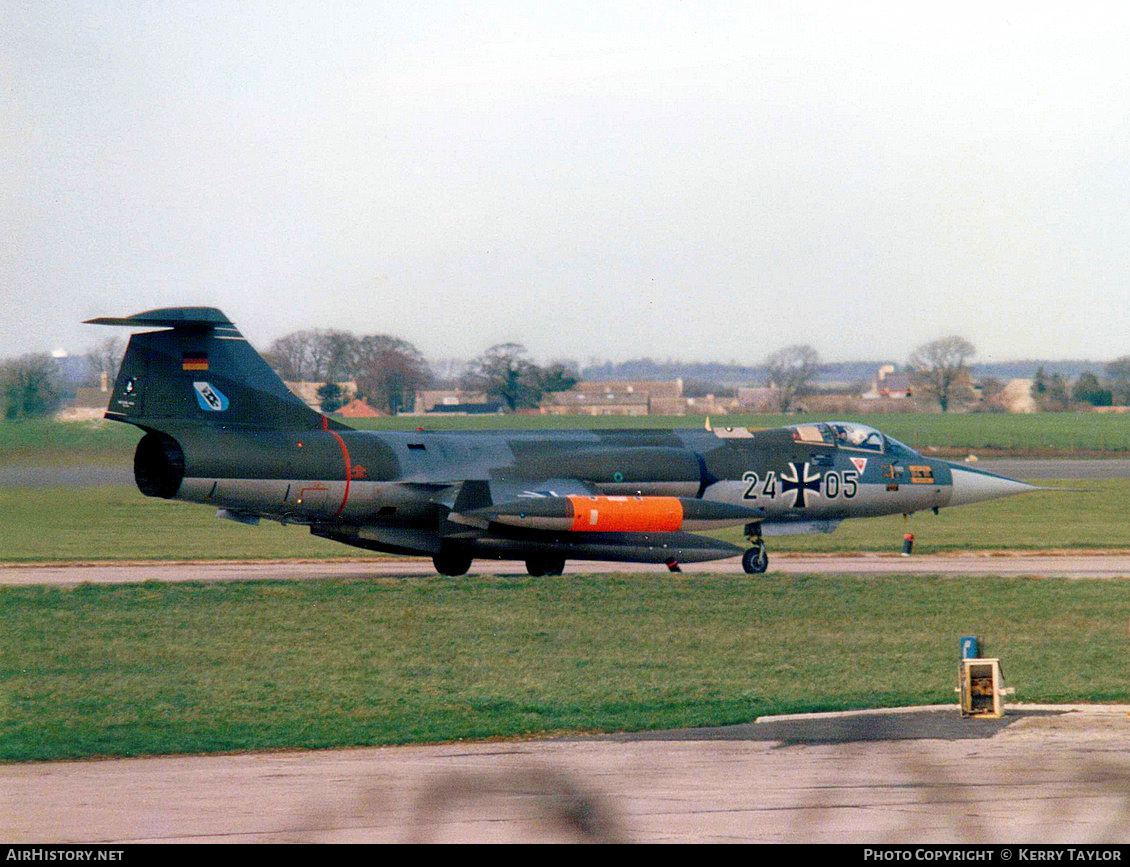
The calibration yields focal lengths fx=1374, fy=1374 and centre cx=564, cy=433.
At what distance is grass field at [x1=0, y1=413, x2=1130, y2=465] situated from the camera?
19.9m

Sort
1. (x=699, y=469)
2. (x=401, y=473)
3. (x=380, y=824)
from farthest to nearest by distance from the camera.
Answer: (x=699, y=469) → (x=401, y=473) → (x=380, y=824)

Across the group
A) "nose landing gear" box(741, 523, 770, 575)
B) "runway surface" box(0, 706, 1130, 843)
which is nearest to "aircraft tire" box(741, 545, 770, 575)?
"nose landing gear" box(741, 523, 770, 575)

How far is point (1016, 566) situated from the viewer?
32.1 m

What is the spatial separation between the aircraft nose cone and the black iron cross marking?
12.5 ft

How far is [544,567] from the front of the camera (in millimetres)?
29562

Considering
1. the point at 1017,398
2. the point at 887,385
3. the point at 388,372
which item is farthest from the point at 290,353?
the point at 1017,398

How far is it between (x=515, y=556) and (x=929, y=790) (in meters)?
17.6

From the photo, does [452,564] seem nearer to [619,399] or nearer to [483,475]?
[483,475]

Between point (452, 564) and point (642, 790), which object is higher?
point (642, 790)

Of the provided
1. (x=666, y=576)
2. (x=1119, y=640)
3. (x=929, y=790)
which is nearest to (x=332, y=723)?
(x=929, y=790)

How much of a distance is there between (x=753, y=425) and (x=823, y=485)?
1839cm

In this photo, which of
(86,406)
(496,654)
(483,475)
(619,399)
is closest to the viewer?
(496,654)

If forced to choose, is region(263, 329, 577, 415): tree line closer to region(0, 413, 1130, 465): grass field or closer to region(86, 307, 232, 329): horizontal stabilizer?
region(0, 413, 1130, 465): grass field
